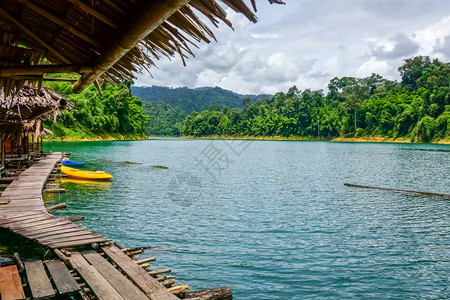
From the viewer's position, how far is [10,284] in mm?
5414

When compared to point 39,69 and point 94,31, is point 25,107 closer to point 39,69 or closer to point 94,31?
point 39,69

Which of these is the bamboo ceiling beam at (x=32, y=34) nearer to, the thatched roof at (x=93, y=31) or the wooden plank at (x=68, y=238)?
the thatched roof at (x=93, y=31)

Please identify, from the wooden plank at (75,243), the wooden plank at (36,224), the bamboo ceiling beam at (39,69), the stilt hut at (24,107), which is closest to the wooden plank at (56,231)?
the wooden plank at (36,224)

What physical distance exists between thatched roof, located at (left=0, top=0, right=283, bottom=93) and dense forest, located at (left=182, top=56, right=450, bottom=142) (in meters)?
91.1

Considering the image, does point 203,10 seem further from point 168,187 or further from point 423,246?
point 168,187

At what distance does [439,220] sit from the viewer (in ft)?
45.2

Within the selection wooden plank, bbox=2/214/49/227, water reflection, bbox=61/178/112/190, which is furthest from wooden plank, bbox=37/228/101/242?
water reflection, bbox=61/178/112/190

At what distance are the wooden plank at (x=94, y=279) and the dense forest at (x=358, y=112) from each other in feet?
295

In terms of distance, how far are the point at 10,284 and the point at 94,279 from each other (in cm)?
121

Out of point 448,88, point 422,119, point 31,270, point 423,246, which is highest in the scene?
point 448,88

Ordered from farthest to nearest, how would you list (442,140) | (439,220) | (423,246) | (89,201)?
(442,140) → (89,201) → (439,220) → (423,246)

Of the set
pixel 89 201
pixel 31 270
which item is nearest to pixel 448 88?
pixel 89 201

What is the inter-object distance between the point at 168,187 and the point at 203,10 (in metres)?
19.3

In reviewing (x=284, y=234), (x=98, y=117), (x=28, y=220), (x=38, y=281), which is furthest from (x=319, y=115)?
(x=38, y=281)
